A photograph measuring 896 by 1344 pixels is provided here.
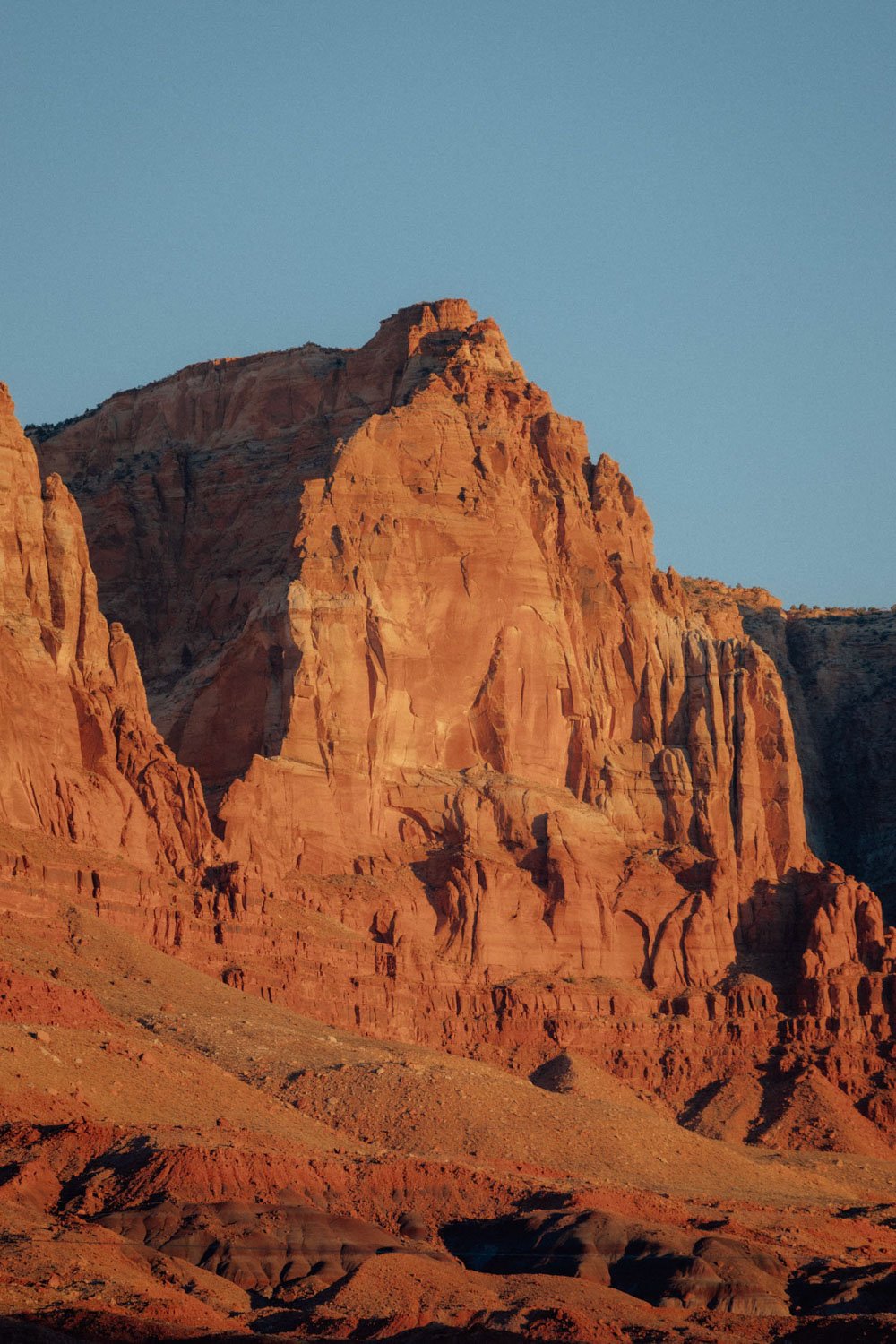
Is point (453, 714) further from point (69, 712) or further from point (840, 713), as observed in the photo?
point (840, 713)

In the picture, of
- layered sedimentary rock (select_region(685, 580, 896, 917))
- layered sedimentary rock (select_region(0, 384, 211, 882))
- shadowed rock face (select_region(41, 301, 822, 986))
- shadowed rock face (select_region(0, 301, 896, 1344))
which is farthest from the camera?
layered sedimentary rock (select_region(685, 580, 896, 917))

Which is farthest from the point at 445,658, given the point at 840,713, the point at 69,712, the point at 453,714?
the point at 840,713

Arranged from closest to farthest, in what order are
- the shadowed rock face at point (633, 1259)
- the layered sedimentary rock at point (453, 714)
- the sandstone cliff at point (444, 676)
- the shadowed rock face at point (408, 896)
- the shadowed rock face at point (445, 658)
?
the shadowed rock face at point (408, 896) < the shadowed rock face at point (633, 1259) < the layered sedimentary rock at point (453, 714) < the sandstone cliff at point (444, 676) < the shadowed rock face at point (445, 658)

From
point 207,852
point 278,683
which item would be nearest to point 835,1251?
point 207,852

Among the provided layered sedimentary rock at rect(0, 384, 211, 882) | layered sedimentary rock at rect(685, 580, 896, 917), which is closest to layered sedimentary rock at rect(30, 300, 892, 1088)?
layered sedimentary rock at rect(0, 384, 211, 882)

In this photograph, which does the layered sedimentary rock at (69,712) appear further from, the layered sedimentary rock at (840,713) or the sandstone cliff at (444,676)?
the layered sedimentary rock at (840,713)

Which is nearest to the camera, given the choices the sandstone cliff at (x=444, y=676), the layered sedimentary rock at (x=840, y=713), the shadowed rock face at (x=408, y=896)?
the shadowed rock face at (x=408, y=896)

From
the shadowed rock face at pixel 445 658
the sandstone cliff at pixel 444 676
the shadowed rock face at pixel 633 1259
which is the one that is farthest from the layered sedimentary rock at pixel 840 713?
the shadowed rock face at pixel 633 1259

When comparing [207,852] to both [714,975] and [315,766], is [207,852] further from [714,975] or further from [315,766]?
[714,975]

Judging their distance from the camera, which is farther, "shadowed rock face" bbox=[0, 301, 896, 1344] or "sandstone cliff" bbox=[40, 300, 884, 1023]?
"sandstone cliff" bbox=[40, 300, 884, 1023]

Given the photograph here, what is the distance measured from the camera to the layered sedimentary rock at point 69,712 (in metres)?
114

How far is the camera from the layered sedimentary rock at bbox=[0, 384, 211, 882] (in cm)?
11406

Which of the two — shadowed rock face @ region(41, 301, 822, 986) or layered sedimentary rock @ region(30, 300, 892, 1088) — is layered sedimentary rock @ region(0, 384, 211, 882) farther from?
shadowed rock face @ region(41, 301, 822, 986)

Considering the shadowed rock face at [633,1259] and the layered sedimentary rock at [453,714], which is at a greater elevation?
the layered sedimentary rock at [453,714]
